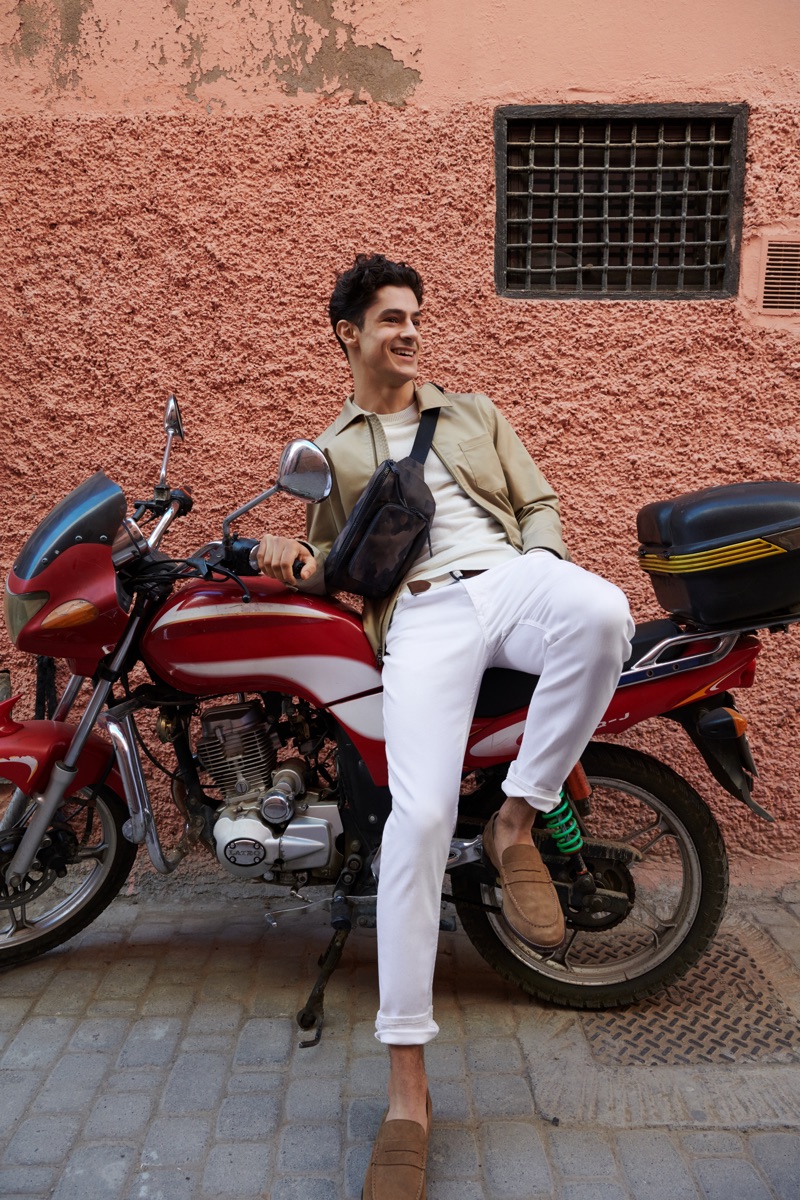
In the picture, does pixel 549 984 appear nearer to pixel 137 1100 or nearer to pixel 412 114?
pixel 137 1100

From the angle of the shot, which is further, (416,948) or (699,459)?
(699,459)

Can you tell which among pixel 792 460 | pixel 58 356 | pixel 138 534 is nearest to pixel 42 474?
pixel 58 356

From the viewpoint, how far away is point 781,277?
3068 millimetres

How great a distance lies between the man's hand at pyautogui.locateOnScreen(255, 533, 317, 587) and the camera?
2137 millimetres

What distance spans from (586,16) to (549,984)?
305cm

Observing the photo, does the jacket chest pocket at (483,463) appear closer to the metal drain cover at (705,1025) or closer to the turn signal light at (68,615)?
the turn signal light at (68,615)

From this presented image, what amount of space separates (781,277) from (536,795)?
213cm

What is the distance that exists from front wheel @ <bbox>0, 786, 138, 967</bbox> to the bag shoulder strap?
1296mm

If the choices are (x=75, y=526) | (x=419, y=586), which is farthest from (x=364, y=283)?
(x=75, y=526)

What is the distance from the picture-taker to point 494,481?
7.85 feet

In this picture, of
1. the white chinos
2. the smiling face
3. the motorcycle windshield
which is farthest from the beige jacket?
the motorcycle windshield

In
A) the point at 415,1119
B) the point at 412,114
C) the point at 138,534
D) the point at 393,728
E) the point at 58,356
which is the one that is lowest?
the point at 415,1119

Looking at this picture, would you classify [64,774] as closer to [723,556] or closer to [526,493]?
[526,493]

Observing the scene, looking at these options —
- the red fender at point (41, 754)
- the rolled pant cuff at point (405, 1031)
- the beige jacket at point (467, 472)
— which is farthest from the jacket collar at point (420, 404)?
the rolled pant cuff at point (405, 1031)
